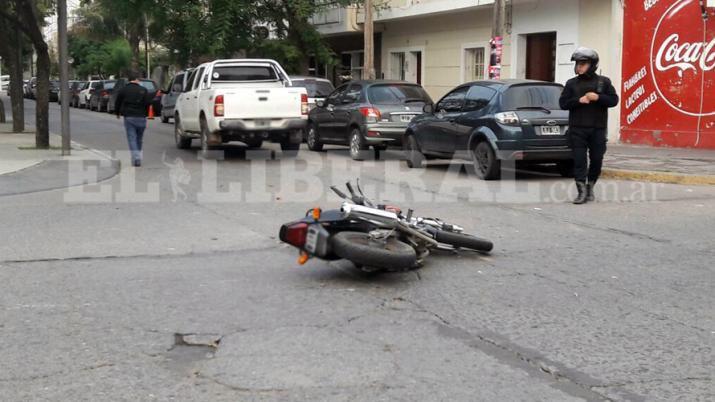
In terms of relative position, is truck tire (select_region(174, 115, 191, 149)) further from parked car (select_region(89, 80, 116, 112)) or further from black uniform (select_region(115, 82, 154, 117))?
parked car (select_region(89, 80, 116, 112))

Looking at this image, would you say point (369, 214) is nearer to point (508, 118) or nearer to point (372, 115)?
point (508, 118)

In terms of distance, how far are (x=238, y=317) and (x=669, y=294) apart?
324 centimetres

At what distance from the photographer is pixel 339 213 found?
6555 mm

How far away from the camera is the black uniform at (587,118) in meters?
10.7

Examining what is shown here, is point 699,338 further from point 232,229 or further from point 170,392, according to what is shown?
point 232,229

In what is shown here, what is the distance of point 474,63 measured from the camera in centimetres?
2555

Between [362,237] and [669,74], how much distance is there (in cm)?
1378

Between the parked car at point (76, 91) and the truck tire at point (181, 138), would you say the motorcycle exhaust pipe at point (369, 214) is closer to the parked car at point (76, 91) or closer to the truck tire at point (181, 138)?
the truck tire at point (181, 138)

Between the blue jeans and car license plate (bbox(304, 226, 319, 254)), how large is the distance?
9.59 metres

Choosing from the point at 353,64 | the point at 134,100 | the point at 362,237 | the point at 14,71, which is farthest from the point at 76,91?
the point at 362,237

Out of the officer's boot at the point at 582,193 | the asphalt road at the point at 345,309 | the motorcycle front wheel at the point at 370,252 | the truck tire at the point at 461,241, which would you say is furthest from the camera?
the officer's boot at the point at 582,193

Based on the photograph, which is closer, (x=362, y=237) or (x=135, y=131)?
(x=362, y=237)

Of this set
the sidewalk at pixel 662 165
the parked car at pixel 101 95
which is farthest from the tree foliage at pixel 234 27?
the sidewalk at pixel 662 165

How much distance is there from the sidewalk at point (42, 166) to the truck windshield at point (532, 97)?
6686 millimetres
